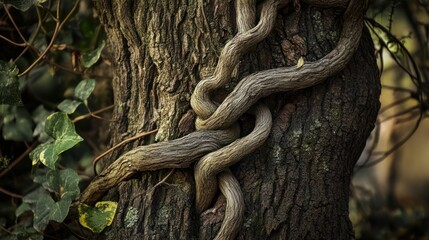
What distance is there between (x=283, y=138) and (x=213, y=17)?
1.18 ft

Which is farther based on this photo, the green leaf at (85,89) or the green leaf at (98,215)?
the green leaf at (85,89)

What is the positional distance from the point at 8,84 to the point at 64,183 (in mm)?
326

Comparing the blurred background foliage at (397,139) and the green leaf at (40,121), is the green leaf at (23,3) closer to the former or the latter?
the green leaf at (40,121)

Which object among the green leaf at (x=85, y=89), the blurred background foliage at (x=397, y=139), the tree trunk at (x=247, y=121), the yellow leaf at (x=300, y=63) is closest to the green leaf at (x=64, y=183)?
the tree trunk at (x=247, y=121)

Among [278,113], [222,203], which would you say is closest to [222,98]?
[278,113]

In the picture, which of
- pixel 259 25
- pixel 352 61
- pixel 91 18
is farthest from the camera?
pixel 91 18

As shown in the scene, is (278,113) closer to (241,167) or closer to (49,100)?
(241,167)

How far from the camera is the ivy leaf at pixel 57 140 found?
1676mm

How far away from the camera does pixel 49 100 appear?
250 centimetres

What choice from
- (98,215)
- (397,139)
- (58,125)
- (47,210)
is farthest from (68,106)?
(397,139)

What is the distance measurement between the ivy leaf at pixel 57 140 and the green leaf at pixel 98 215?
154mm

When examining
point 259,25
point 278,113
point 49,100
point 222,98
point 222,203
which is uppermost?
point 49,100

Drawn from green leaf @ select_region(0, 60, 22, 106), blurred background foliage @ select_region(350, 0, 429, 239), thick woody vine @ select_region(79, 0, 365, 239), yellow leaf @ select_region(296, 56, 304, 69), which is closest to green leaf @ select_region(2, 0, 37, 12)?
green leaf @ select_region(0, 60, 22, 106)

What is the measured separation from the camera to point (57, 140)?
1.72 meters
